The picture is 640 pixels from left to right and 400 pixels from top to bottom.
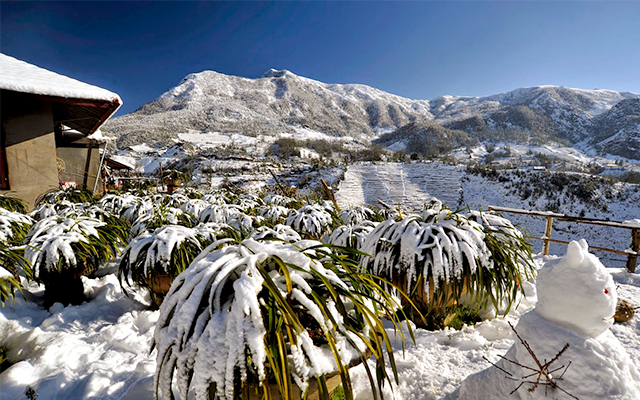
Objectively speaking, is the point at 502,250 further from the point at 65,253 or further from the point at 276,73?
the point at 276,73

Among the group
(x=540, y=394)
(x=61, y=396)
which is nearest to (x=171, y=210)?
(x=61, y=396)

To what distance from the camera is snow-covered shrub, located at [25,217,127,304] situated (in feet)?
6.91

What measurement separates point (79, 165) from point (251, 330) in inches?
429

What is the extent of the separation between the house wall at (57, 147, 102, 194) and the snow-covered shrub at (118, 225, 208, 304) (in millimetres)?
8248

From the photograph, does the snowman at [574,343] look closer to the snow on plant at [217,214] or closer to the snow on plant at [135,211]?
the snow on plant at [217,214]

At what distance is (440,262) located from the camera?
1.61 meters

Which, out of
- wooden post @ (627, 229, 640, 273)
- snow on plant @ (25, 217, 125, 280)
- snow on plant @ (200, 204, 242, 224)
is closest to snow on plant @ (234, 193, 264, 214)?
snow on plant @ (200, 204, 242, 224)

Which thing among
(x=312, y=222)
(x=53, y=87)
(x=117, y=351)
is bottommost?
(x=117, y=351)

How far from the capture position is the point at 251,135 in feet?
125

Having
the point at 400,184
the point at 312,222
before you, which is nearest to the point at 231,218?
the point at 312,222

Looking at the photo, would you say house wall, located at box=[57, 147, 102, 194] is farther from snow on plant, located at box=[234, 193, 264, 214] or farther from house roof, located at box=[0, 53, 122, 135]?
snow on plant, located at box=[234, 193, 264, 214]

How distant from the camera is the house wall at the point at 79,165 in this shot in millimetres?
8305

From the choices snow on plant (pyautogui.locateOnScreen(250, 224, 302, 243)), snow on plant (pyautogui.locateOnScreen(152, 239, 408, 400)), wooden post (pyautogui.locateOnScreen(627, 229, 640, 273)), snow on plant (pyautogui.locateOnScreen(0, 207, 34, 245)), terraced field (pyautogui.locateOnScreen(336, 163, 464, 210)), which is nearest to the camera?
snow on plant (pyautogui.locateOnScreen(152, 239, 408, 400))

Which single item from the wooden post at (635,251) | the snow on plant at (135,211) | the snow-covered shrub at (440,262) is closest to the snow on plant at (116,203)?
the snow on plant at (135,211)
